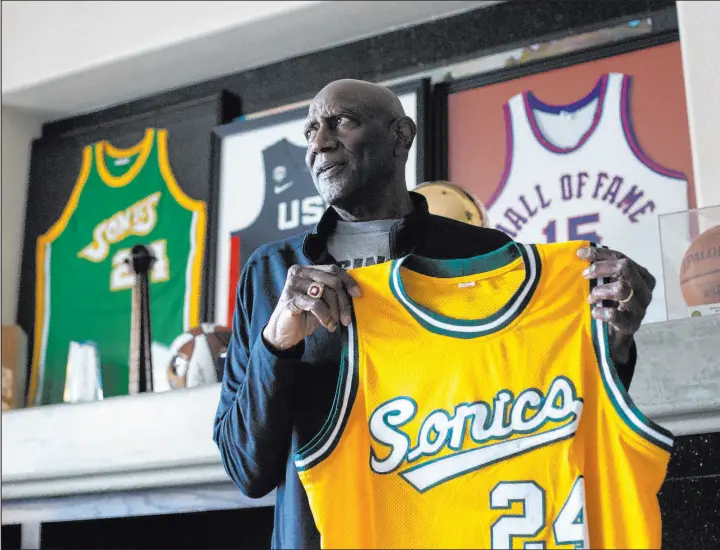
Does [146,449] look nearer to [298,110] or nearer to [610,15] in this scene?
[298,110]

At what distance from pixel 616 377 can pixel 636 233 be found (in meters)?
1.12

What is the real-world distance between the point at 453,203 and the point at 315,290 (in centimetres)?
96

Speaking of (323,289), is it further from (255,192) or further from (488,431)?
A: (255,192)

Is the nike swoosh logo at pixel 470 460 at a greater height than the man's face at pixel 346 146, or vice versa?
the man's face at pixel 346 146

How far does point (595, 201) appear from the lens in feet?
6.98

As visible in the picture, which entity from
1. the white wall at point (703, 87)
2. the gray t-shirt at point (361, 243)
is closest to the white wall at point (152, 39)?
the white wall at point (703, 87)

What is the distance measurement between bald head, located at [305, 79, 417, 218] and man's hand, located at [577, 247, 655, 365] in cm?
31

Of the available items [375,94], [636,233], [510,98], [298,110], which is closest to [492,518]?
[375,94]

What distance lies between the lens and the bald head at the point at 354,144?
1.18 meters

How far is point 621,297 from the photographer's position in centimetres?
99

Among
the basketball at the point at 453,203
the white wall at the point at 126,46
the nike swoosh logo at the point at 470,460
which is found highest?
the white wall at the point at 126,46

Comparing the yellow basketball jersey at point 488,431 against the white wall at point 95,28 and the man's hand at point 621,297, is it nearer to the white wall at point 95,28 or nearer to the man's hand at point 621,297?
the man's hand at point 621,297

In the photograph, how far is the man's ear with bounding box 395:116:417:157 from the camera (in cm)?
124

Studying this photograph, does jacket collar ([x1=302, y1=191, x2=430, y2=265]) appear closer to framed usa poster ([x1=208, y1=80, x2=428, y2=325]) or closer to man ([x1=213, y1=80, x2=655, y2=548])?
man ([x1=213, y1=80, x2=655, y2=548])
